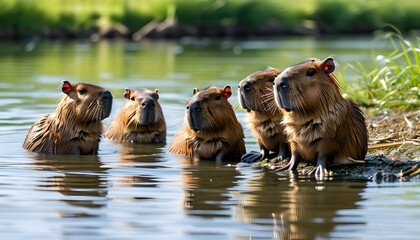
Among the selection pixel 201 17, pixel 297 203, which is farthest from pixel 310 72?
pixel 201 17

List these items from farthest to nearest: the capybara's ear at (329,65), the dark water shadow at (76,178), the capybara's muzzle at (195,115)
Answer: the capybara's muzzle at (195,115)
the capybara's ear at (329,65)
the dark water shadow at (76,178)

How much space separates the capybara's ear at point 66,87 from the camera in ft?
31.3

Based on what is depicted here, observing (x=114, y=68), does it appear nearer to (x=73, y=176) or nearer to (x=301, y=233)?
(x=73, y=176)

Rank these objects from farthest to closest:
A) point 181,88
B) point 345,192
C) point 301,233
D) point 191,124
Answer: point 181,88 → point 191,124 → point 345,192 → point 301,233

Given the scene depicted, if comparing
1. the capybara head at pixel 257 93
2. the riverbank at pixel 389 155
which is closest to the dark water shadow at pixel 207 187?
the riverbank at pixel 389 155

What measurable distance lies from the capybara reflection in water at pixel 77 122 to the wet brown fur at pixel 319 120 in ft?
6.91

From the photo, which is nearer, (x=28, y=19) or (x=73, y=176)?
(x=73, y=176)

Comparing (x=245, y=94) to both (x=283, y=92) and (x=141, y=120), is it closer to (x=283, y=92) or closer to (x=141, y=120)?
(x=283, y=92)

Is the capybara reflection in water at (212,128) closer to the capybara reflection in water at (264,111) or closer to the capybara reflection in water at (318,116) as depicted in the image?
the capybara reflection in water at (264,111)

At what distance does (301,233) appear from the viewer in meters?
5.99

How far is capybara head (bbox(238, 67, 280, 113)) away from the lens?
28.1ft

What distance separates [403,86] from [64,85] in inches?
128

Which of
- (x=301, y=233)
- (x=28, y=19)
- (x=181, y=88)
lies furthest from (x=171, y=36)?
(x=301, y=233)

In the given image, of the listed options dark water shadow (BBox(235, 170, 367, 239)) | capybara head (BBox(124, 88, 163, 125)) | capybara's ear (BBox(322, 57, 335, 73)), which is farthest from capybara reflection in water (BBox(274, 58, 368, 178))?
capybara head (BBox(124, 88, 163, 125))
